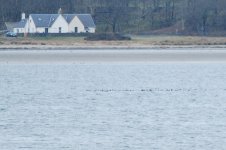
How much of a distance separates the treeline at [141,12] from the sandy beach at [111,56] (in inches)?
1006

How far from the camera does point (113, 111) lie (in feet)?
109

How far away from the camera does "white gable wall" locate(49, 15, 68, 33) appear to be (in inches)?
3979

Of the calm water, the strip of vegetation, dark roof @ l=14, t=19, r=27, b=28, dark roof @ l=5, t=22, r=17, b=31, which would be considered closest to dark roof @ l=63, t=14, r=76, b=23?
dark roof @ l=14, t=19, r=27, b=28

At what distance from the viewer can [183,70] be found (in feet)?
189

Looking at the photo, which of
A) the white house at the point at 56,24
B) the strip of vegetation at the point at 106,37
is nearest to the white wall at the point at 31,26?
the white house at the point at 56,24

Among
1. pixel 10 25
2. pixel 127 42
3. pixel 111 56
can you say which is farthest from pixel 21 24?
pixel 111 56

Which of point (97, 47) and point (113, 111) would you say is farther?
point (97, 47)

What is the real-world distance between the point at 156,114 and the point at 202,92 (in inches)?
367

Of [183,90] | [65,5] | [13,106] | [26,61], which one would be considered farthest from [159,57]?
[65,5]

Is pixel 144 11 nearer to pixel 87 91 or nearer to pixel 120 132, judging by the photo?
pixel 87 91

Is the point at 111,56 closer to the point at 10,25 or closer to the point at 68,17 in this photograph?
the point at 68,17

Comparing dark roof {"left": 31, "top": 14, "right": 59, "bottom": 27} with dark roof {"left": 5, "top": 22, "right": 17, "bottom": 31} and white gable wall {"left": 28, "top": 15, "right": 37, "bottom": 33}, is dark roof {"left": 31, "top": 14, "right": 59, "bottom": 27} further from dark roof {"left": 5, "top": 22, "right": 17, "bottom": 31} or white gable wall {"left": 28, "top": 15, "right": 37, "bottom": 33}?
dark roof {"left": 5, "top": 22, "right": 17, "bottom": 31}

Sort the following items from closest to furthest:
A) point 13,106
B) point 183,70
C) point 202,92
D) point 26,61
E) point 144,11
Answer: point 13,106
point 202,92
point 183,70
point 26,61
point 144,11

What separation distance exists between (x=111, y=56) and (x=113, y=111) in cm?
3632
